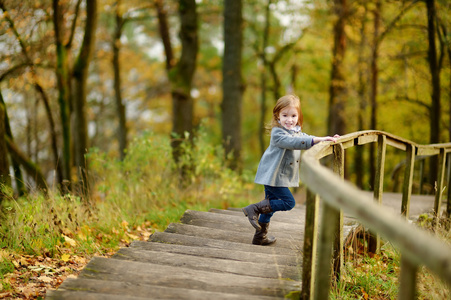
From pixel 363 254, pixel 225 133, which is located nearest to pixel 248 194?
pixel 225 133

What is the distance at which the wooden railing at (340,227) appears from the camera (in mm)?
1436

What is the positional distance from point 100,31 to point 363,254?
13.5 metres

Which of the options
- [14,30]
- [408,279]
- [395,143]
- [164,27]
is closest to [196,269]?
[408,279]

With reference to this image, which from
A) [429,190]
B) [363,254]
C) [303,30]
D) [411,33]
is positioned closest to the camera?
[363,254]

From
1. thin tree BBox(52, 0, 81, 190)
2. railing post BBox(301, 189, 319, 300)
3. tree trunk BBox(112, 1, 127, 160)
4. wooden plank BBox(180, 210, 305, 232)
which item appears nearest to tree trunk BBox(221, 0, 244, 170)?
thin tree BBox(52, 0, 81, 190)

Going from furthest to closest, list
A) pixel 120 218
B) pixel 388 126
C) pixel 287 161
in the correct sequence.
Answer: pixel 388 126, pixel 120 218, pixel 287 161

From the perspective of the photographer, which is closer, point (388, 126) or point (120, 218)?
point (120, 218)

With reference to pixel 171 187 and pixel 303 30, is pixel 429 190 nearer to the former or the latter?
pixel 171 187

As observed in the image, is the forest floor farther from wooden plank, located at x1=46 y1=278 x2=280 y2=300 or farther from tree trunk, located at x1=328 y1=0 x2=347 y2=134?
tree trunk, located at x1=328 y1=0 x2=347 y2=134

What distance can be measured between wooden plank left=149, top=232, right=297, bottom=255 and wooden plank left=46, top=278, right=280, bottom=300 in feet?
3.54

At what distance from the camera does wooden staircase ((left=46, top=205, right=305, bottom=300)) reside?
2609 mm

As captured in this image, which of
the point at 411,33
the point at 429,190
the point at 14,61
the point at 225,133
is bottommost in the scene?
the point at 429,190

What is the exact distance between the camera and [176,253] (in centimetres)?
348

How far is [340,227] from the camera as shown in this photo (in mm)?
3420
